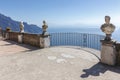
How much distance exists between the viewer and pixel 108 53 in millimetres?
7512

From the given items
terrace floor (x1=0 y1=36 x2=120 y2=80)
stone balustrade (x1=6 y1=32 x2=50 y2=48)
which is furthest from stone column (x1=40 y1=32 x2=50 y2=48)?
terrace floor (x1=0 y1=36 x2=120 y2=80)

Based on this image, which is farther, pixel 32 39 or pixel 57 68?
pixel 32 39

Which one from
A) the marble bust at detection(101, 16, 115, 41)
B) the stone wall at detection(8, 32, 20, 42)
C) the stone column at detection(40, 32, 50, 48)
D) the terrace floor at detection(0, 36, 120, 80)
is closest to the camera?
the terrace floor at detection(0, 36, 120, 80)

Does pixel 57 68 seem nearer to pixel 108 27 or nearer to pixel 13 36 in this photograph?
pixel 108 27

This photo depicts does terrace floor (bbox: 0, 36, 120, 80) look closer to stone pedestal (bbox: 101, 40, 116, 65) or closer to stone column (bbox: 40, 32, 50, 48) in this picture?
stone pedestal (bbox: 101, 40, 116, 65)

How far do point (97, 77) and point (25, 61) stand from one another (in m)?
3.80

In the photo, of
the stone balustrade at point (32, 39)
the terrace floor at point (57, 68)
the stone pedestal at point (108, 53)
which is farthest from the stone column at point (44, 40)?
the stone pedestal at point (108, 53)

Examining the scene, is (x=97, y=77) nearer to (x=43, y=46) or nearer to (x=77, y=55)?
(x=77, y=55)

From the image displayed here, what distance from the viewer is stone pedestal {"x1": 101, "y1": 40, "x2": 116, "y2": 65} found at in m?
7.37

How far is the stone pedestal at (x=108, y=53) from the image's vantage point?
7.37 meters

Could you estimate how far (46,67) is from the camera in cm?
707

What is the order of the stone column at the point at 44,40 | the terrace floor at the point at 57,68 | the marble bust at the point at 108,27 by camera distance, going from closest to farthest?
1. the terrace floor at the point at 57,68
2. the marble bust at the point at 108,27
3. the stone column at the point at 44,40

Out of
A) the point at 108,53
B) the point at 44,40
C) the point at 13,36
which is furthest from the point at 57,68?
the point at 13,36

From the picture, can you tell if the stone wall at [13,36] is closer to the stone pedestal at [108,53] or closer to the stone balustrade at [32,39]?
the stone balustrade at [32,39]
